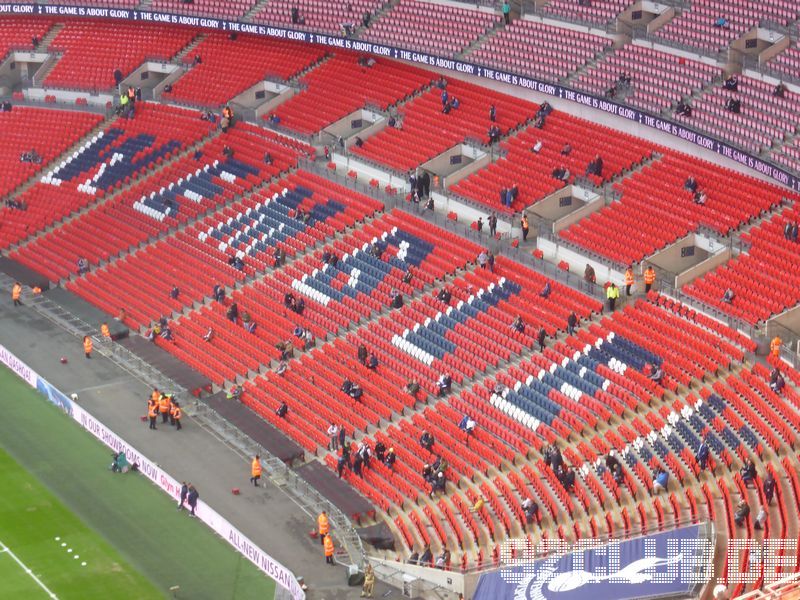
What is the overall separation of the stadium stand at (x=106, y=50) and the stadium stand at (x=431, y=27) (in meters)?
12.8

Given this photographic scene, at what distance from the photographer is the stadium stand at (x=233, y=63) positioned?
75000 mm

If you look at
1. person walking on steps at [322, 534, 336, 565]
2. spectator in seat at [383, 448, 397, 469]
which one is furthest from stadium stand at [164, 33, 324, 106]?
person walking on steps at [322, 534, 336, 565]

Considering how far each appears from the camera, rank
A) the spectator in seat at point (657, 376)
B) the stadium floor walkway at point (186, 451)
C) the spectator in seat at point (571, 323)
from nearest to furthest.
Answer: the stadium floor walkway at point (186, 451) < the spectator in seat at point (657, 376) < the spectator in seat at point (571, 323)

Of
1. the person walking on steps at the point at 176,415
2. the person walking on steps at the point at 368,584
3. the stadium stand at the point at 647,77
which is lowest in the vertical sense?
the person walking on steps at the point at 176,415

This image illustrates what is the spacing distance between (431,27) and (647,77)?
39.6 ft

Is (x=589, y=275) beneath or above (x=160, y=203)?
above

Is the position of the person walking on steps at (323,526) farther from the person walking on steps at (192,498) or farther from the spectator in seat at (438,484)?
the person walking on steps at (192,498)

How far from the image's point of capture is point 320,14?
73812 mm

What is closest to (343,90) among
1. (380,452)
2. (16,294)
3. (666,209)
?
(16,294)

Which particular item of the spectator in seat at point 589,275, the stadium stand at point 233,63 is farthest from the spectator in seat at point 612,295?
the stadium stand at point 233,63

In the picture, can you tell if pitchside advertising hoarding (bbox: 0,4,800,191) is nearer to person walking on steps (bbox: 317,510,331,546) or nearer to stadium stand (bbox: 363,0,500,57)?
stadium stand (bbox: 363,0,500,57)

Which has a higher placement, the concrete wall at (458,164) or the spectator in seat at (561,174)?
the spectator in seat at (561,174)

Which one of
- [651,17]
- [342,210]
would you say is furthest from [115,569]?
[651,17]

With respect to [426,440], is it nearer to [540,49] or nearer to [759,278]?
[759,278]
